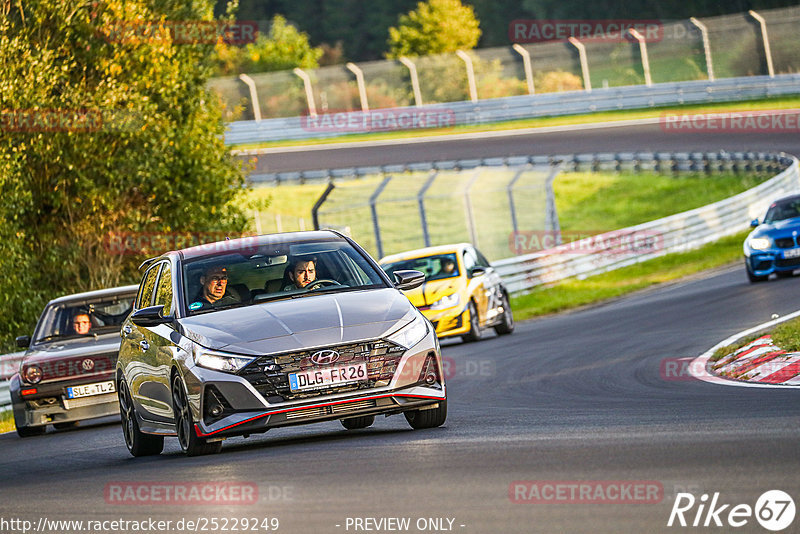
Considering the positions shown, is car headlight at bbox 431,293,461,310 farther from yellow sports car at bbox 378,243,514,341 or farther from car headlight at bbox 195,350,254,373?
car headlight at bbox 195,350,254,373

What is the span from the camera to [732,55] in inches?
1940

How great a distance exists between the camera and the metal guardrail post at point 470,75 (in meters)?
53.7

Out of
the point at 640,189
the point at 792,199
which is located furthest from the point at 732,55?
the point at 792,199

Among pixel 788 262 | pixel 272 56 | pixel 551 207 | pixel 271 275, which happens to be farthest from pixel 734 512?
pixel 272 56

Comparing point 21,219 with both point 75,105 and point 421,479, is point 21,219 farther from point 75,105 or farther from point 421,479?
point 421,479

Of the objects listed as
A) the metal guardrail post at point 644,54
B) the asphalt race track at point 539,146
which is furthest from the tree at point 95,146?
the metal guardrail post at point 644,54

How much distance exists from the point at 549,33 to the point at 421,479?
7150 centimetres

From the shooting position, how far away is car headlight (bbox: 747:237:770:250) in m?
22.8

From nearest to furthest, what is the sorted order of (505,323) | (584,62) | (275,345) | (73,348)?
(275,345) → (73,348) → (505,323) → (584,62)

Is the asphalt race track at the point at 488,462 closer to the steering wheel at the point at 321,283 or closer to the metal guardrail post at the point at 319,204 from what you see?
the steering wheel at the point at 321,283

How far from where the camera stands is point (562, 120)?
5291cm

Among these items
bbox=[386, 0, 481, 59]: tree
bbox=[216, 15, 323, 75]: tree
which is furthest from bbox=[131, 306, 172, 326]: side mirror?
bbox=[216, 15, 323, 75]: tree

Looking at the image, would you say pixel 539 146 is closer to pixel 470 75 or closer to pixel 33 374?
pixel 470 75

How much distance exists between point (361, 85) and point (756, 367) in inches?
1784
